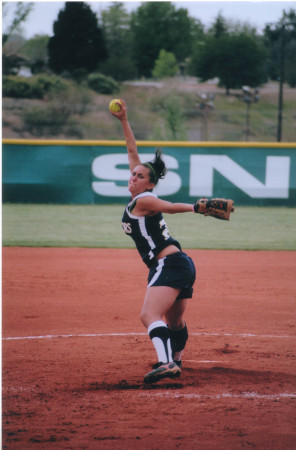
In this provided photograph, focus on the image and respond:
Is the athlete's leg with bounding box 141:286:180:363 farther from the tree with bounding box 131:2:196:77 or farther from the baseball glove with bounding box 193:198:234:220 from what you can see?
the tree with bounding box 131:2:196:77

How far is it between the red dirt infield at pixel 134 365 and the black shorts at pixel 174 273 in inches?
30.3

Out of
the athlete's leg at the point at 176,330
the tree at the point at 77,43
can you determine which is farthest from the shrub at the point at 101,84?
the athlete's leg at the point at 176,330

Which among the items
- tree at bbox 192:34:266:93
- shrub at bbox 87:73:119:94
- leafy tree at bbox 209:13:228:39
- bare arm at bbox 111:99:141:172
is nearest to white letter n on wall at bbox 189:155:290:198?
bare arm at bbox 111:99:141:172

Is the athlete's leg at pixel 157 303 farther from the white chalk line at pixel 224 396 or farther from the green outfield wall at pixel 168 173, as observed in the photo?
the green outfield wall at pixel 168 173

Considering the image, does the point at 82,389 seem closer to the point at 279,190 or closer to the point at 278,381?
the point at 278,381

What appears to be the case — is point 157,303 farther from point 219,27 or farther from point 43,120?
point 219,27

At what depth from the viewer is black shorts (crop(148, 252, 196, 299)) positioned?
4.60m

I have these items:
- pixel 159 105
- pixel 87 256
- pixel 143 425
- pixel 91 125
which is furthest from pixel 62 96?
pixel 143 425

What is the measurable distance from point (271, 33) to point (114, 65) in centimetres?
1284

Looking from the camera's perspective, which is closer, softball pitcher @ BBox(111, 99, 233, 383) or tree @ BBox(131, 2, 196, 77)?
softball pitcher @ BBox(111, 99, 233, 383)

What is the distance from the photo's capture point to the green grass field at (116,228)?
12.5m

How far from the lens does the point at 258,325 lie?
22.1 ft

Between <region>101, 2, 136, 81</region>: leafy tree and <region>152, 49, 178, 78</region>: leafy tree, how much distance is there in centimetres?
242

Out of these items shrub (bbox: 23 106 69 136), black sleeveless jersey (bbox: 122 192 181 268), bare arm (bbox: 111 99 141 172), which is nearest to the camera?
black sleeveless jersey (bbox: 122 192 181 268)
